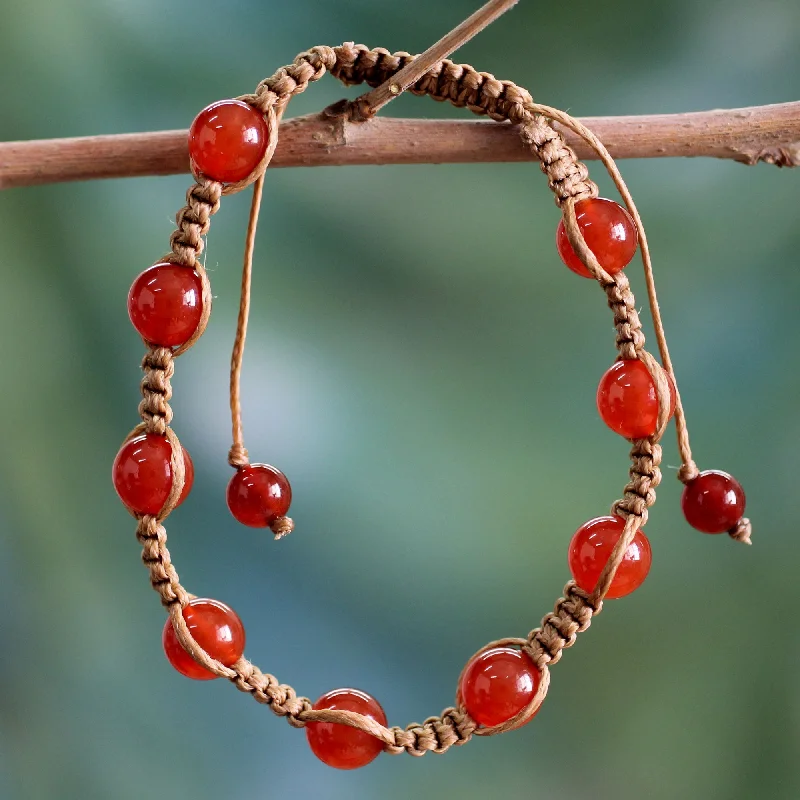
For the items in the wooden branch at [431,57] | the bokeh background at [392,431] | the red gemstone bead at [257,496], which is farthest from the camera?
the bokeh background at [392,431]

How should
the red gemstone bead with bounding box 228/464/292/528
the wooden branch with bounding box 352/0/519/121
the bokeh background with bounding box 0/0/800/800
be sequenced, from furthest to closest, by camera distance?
the bokeh background with bounding box 0/0/800/800, the red gemstone bead with bounding box 228/464/292/528, the wooden branch with bounding box 352/0/519/121

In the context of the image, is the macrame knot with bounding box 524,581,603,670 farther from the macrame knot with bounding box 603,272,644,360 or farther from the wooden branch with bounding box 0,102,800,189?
the wooden branch with bounding box 0,102,800,189

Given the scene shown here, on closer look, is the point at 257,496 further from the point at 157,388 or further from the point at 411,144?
the point at 411,144

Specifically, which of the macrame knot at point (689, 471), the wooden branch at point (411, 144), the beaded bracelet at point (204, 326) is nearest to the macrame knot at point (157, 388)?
the beaded bracelet at point (204, 326)

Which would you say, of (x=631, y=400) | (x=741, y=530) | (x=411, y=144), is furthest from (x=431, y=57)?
(x=741, y=530)

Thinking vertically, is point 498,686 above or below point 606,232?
below

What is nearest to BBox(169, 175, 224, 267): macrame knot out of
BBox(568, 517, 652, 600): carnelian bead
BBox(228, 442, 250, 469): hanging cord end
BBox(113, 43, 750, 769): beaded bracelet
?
Answer: BBox(113, 43, 750, 769): beaded bracelet

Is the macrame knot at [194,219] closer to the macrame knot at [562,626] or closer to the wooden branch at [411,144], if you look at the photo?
the wooden branch at [411,144]

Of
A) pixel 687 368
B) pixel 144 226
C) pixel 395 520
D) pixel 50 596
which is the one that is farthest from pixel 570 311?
pixel 50 596
